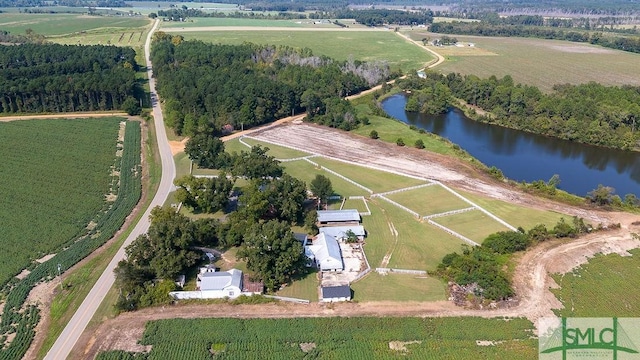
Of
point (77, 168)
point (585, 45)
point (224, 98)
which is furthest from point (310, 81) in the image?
point (585, 45)

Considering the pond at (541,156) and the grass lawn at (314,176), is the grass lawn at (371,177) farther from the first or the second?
the pond at (541,156)

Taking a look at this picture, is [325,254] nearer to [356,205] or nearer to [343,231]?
[343,231]

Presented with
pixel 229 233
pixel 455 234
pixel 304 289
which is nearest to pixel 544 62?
pixel 455 234

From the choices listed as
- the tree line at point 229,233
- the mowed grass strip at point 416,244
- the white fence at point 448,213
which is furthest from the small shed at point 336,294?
the white fence at point 448,213

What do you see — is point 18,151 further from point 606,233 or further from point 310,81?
point 606,233

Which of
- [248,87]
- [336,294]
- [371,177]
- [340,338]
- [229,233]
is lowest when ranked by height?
[340,338]

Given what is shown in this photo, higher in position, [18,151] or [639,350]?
[18,151]
